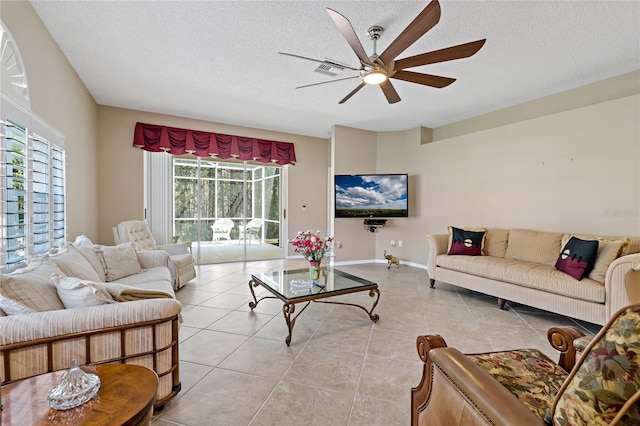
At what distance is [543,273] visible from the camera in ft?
10.2

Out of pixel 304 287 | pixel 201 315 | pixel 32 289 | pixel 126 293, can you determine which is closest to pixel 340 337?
pixel 304 287

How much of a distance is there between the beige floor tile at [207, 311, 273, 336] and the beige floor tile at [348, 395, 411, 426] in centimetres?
130

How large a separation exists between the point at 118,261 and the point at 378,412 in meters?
2.94

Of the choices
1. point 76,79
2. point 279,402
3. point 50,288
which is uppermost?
point 76,79

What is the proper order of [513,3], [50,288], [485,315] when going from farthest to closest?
[485,315]
[513,3]
[50,288]

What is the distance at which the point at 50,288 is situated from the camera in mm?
1694

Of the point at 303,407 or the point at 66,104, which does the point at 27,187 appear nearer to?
the point at 66,104

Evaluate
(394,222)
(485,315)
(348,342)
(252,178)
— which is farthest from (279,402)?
(252,178)

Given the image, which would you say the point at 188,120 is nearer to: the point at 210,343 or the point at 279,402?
the point at 210,343

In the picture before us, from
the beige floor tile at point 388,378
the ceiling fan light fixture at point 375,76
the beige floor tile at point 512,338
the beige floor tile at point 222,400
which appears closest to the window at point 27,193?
the beige floor tile at point 222,400

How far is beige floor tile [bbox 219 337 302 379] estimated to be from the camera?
6.97ft

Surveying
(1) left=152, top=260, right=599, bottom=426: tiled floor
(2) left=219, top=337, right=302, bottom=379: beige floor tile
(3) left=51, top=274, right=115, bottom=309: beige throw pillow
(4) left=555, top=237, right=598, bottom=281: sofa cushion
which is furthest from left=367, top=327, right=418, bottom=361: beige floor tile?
(3) left=51, top=274, right=115, bottom=309: beige throw pillow

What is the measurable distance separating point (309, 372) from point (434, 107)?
14.2 feet

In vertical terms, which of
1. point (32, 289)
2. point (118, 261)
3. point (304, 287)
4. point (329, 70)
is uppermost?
point (329, 70)
